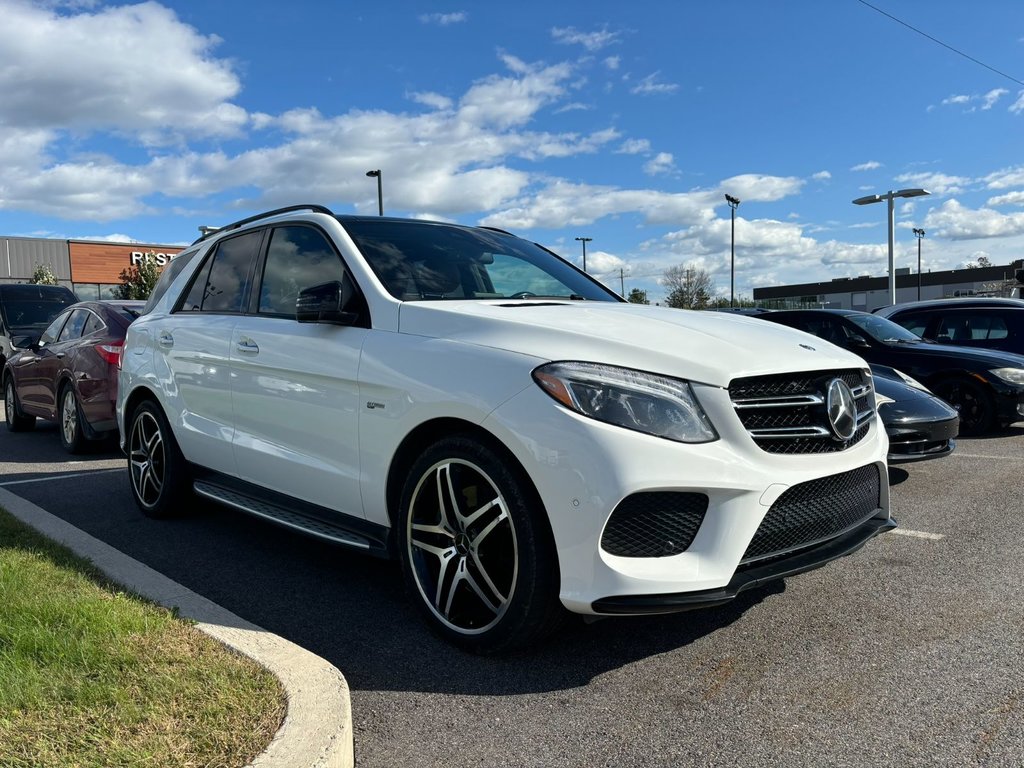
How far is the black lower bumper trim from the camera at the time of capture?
8.86 feet

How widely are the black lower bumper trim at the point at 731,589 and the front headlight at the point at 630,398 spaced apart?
1.65ft

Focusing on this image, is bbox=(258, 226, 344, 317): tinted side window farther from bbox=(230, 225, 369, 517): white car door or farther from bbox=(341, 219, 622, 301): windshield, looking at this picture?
bbox=(341, 219, 622, 301): windshield

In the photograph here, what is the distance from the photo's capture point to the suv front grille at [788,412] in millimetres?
2904

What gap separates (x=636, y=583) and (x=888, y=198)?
2718cm

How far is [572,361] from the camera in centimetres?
286

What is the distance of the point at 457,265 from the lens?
13.6 ft

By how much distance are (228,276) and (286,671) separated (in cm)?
286

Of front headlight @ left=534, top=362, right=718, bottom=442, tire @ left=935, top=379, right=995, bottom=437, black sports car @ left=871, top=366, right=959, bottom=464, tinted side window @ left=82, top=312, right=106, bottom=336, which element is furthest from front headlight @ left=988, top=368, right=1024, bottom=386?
tinted side window @ left=82, top=312, right=106, bottom=336

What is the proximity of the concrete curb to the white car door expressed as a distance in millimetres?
687

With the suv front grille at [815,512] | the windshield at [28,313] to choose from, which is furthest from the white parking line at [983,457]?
the windshield at [28,313]

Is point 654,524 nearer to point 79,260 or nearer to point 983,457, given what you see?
point 983,457

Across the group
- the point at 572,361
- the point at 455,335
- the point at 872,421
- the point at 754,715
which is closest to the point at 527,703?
the point at 754,715

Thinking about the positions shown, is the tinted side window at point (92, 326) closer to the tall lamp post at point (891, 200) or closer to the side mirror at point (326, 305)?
the side mirror at point (326, 305)

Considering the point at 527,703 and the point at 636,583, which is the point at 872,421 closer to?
the point at 636,583
